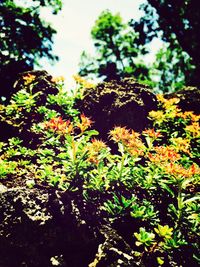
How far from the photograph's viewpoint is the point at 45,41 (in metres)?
17.3

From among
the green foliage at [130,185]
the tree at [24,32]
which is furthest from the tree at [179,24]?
the green foliage at [130,185]

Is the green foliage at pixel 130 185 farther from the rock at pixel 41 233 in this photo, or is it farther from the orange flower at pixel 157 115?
the orange flower at pixel 157 115

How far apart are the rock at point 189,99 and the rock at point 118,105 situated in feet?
3.43

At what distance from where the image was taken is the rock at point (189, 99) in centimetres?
812

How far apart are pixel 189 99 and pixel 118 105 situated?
8.15 feet

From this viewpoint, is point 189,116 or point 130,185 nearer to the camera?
point 130,185

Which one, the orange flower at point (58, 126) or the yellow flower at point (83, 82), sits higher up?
the yellow flower at point (83, 82)

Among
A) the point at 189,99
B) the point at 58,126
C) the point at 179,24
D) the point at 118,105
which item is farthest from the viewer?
the point at 179,24

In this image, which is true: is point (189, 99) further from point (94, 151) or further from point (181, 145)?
point (94, 151)

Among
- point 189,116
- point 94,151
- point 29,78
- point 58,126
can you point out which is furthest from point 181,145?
point 29,78

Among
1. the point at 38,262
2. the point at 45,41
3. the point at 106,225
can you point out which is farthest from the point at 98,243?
the point at 45,41

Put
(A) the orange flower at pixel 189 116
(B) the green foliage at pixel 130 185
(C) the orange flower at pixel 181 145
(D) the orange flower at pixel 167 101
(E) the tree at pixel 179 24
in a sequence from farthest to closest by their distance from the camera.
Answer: (E) the tree at pixel 179 24
(D) the orange flower at pixel 167 101
(A) the orange flower at pixel 189 116
(C) the orange flower at pixel 181 145
(B) the green foliage at pixel 130 185

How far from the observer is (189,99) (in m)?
8.23

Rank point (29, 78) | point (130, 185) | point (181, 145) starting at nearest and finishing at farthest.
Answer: point (130, 185)
point (181, 145)
point (29, 78)
